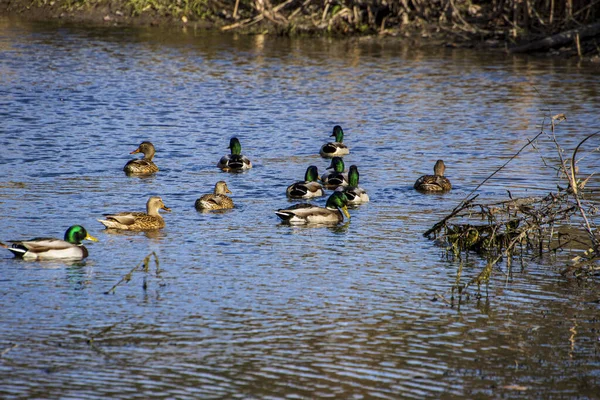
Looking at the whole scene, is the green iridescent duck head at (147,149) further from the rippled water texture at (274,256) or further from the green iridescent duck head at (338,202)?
the green iridescent duck head at (338,202)

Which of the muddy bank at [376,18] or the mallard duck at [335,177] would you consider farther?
the muddy bank at [376,18]

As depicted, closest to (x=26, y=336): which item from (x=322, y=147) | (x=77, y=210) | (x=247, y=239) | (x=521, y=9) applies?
(x=247, y=239)

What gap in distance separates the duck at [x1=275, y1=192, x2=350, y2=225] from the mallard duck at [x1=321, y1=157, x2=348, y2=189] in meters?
2.02

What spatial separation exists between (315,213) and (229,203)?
49.8 inches

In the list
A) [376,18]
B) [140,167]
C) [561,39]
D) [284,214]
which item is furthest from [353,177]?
[376,18]

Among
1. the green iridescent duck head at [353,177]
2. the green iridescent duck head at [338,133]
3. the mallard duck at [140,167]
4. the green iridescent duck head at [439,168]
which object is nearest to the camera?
the green iridescent duck head at [353,177]

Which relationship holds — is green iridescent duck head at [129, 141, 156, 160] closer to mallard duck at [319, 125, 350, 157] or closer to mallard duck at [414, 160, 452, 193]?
mallard duck at [319, 125, 350, 157]

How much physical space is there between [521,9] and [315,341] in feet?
85.7

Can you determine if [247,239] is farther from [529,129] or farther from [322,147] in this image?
[529,129]

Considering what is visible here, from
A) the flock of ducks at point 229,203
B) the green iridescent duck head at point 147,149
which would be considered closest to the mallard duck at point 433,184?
the flock of ducks at point 229,203

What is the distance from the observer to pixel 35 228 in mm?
12477

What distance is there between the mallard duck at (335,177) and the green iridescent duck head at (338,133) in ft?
8.43

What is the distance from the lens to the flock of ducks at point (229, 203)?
36.6ft

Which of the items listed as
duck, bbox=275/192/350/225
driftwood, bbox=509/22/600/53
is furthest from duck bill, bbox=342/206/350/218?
driftwood, bbox=509/22/600/53
